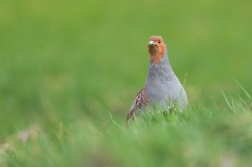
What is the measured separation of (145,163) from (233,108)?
887mm

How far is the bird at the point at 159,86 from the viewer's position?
4.49 m

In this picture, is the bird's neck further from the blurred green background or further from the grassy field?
the blurred green background

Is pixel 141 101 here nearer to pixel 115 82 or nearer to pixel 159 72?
pixel 159 72

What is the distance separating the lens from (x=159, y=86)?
4699 mm

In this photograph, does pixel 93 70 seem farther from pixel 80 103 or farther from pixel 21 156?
pixel 21 156

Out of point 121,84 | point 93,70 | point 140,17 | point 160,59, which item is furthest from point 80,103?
point 140,17

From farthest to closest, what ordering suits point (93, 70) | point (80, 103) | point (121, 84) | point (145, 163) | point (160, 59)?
1. point (93, 70)
2. point (121, 84)
3. point (80, 103)
4. point (160, 59)
5. point (145, 163)

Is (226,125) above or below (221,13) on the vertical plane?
above

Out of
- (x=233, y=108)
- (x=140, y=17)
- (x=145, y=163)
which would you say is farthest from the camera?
(x=140, y=17)

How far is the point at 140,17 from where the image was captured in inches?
498

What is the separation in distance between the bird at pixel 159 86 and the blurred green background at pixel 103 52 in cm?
192

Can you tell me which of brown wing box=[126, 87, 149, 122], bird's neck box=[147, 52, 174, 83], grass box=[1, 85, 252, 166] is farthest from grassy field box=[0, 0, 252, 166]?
bird's neck box=[147, 52, 174, 83]

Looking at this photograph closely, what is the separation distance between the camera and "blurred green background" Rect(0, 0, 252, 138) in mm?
8336

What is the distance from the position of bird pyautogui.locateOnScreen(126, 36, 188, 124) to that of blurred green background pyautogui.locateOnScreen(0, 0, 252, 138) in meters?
1.92
